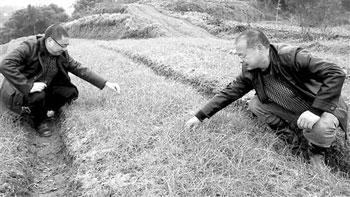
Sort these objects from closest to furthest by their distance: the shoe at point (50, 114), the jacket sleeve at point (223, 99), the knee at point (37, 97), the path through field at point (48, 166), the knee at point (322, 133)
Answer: the knee at point (322, 133) → the path through field at point (48, 166) → the jacket sleeve at point (223, 99) → the knee at point (37, 97) → the shoe at point (50, 114)

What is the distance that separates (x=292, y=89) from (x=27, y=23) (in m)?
41.3

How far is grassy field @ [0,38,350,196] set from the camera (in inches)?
98.3

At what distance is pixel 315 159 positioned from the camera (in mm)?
2975

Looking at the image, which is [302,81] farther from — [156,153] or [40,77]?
[40,77]

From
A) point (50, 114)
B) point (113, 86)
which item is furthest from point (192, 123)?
point (50, 114)

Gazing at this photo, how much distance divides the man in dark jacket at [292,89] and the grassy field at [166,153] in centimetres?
23

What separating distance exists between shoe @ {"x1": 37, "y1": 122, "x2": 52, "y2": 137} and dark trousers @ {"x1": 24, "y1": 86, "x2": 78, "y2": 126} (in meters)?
0.17

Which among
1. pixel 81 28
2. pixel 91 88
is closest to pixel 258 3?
pixel 81 28

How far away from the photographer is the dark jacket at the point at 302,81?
2.71 m

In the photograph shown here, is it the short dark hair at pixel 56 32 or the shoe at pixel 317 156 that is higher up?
the short dark hair at pixel 56 32

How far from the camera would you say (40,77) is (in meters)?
4.24

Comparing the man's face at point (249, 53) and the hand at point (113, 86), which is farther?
the hand at point (113, 86)

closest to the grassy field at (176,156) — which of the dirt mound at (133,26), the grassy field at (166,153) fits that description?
the grassy field at (166,153)

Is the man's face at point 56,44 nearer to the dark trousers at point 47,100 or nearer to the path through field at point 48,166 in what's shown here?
the dark trousers at point 47,100
